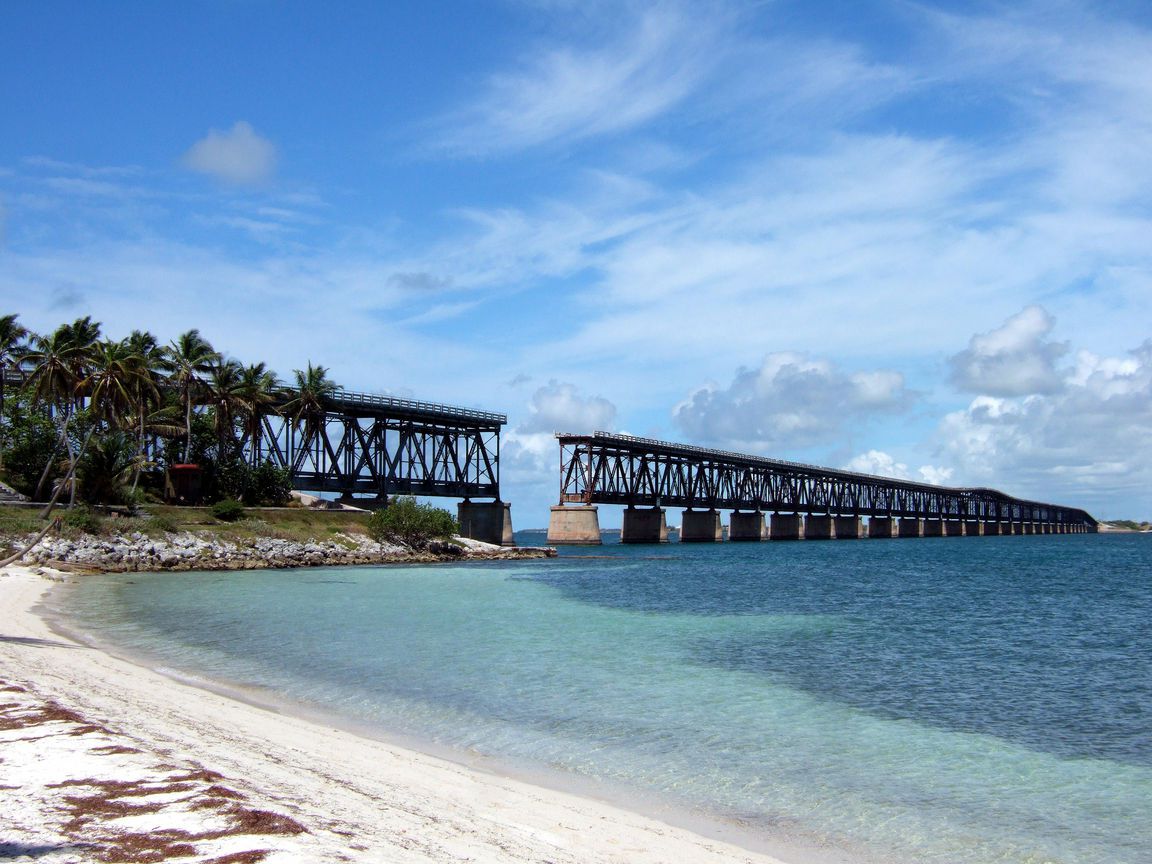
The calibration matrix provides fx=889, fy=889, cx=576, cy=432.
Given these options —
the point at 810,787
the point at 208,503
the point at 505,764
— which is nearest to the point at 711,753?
the point at 810,787

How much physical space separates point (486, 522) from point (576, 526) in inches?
1076

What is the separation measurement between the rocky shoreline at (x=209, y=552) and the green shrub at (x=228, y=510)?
4423mm

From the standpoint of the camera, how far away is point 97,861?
24.5 feet

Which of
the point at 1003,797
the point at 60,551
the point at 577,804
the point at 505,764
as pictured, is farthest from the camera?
the point at 60,551

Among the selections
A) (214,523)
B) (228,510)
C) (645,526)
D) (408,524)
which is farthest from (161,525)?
(645,526)

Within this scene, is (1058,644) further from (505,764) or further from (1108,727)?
(505,764)

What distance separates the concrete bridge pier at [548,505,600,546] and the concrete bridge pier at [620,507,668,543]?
66.3ft

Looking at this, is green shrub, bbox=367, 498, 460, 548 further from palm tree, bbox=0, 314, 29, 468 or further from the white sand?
the white sand

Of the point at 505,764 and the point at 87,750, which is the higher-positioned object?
the point at 87,750

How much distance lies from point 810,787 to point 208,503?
7136 cm

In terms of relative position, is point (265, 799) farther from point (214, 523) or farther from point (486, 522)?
point (486, 522)

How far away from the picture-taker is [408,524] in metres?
82.0

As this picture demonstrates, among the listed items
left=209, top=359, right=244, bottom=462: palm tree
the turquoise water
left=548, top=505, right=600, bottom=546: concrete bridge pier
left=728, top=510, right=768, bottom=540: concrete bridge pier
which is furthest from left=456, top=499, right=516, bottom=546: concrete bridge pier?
left=728, top=510, right=768, bottom=540: concrete bridge pier

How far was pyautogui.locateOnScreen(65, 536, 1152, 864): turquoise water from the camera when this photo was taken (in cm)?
1320
